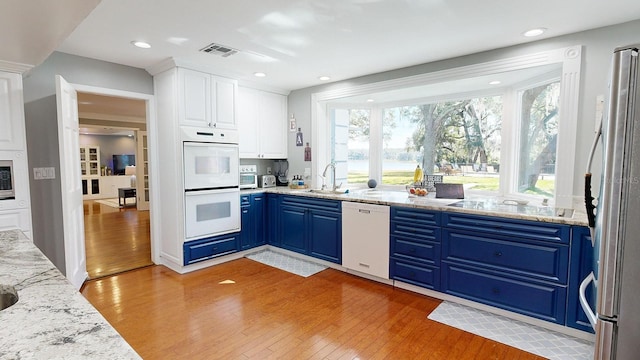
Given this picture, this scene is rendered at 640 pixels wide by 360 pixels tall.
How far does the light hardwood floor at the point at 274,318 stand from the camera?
2.21 metres

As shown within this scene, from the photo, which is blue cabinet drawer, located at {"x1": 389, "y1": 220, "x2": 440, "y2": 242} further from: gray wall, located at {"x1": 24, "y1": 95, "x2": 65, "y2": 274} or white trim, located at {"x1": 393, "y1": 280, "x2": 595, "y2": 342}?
gray wall, located at {"x1": 24, "y1": 95, "x2": 65, "y2": 274}

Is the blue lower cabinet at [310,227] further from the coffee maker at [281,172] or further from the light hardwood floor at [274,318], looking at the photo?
the coffee maker at [281,172]

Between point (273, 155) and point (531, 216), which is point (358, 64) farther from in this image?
point (531, 216)

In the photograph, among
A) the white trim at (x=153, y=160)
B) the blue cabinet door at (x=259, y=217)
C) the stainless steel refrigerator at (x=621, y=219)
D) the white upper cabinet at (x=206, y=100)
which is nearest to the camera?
the stainless steel refrigerator at (x=621, y=219)

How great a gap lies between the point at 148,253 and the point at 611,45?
5350 mm

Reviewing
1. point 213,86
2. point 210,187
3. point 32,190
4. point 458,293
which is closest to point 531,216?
point 458,293

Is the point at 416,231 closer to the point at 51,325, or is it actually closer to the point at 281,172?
the point at 281,172

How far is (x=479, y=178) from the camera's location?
3719 millimetres

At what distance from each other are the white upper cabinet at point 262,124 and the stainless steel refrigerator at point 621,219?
3.76 m

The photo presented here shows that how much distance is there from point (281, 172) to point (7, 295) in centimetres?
390

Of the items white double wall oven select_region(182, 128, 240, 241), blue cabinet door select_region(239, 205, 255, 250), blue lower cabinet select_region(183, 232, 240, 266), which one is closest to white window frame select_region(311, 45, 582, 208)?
white double wall oven select_region(182, 128, 240, 241)

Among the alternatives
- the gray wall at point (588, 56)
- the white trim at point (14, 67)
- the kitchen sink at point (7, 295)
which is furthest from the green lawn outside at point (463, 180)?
the kitchen sink at point (7, 295)

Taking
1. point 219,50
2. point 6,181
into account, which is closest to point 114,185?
point 6,181

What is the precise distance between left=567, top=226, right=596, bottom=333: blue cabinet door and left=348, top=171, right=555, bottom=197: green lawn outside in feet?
3.02
